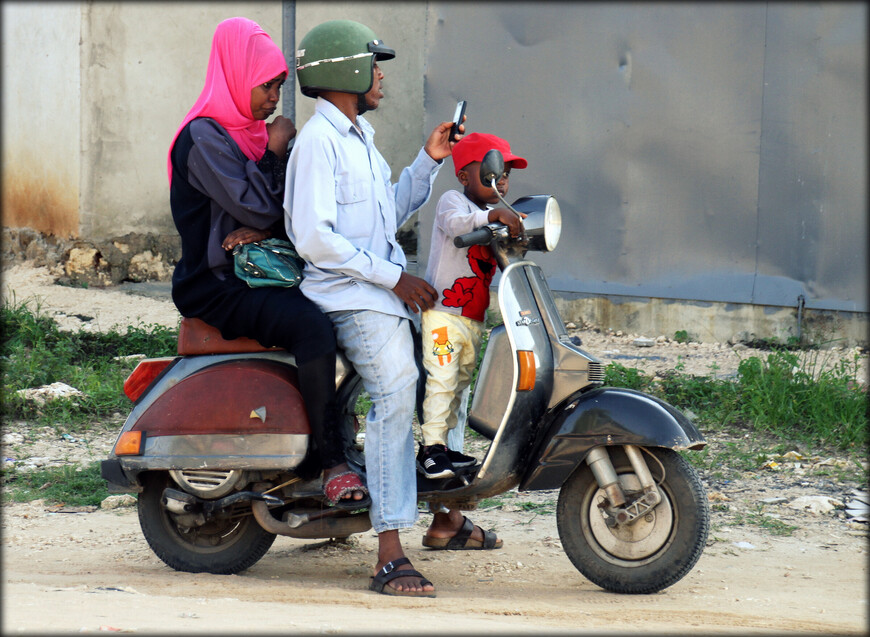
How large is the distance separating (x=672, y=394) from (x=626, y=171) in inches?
89.4

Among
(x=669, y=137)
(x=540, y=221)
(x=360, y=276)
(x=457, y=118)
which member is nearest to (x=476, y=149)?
(x=457, y=118)

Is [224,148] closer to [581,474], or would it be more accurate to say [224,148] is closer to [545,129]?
[581,474]

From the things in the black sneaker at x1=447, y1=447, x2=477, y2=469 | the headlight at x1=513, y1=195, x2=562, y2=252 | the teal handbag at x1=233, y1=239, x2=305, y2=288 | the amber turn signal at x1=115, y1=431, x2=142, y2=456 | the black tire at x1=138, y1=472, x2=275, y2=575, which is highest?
the headlight at x1=513, y1=195, x2=562, y2=252

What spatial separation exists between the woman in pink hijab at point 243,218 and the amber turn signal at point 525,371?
0.64m

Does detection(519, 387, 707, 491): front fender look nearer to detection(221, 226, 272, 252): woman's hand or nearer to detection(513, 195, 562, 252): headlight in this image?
detection(513, 195, 562, 252): headlight

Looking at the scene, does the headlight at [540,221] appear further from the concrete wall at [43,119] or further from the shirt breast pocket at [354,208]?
the concrete wall at [43,119]

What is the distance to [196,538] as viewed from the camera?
3.58 metres

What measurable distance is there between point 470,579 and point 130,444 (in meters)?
1.37

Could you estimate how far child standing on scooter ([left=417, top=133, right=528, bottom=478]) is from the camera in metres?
3.46

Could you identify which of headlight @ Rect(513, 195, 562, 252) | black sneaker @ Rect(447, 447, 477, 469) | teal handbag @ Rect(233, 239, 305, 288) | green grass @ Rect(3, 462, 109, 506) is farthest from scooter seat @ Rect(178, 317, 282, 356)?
green grass @ Rect(3, 462, 109, 506)

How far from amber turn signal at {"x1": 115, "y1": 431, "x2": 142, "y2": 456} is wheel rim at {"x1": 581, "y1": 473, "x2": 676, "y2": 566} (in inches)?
62.8

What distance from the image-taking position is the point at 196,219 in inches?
134

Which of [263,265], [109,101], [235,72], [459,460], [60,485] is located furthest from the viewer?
[109,101]

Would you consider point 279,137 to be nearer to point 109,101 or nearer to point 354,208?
point 354,208
